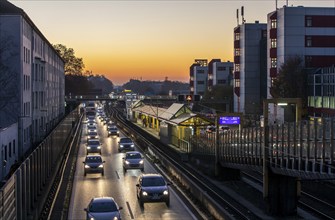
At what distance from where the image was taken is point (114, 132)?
82.7 m

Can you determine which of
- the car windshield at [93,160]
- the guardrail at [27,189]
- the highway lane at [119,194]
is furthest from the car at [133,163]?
the guardrail at [27,189]

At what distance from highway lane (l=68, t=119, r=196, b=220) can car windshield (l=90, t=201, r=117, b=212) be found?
2559 millimetres

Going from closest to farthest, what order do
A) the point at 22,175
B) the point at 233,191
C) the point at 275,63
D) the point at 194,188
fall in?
the point at 22,175, the point at 194,188, the point at 233,191, the point at 275,63

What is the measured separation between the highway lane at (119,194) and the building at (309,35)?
42939 mm

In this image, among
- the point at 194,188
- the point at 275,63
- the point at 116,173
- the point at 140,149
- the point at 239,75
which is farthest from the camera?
the point at 239,75

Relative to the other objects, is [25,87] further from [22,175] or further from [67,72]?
[67,72]

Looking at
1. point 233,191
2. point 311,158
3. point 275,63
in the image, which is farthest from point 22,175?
point 275,63

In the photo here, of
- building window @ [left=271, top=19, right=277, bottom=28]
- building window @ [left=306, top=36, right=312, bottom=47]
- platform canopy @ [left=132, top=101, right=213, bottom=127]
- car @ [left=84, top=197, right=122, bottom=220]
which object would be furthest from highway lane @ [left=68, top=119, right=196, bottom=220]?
building window @ [left=271, top=19, right=277, bottom=28]

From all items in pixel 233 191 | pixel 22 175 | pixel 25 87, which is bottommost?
pixel 233 191

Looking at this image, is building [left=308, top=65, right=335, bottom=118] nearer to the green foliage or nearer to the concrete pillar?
the concrete pillar

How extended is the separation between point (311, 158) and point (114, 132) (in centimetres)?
6271

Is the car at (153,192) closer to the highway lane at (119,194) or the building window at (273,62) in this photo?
the highway lane at (119,194)

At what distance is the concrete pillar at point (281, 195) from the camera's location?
2638cm

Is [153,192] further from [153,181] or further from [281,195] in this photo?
[281,195]
